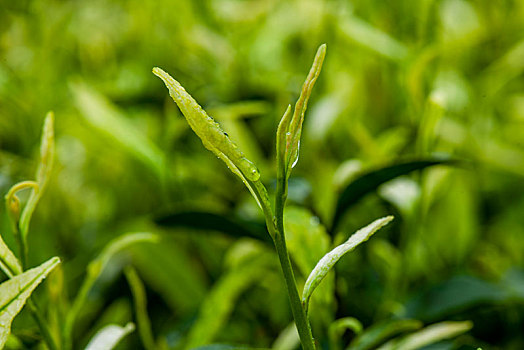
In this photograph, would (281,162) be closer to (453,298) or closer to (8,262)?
(8,262)

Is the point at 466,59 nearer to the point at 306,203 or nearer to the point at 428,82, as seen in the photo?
the point at 428,82

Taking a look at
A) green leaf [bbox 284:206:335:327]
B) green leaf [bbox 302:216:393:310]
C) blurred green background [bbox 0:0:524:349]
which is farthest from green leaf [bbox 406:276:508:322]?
green leaf [bbox 302:216:393:310]

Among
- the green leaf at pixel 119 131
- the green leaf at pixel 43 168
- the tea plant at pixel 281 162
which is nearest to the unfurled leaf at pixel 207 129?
the tea plant at pixel 281 162

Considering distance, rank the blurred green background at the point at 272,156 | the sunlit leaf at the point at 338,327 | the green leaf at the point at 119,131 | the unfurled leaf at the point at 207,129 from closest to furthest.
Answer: the unfurled leaf at the point at 207,129 → the sunlit leaf at the point at 338,327 → the blurred green background at the point at 272,156 → the green leaf at the point at 119,131

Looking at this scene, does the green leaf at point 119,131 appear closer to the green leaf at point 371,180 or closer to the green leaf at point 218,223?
the green leaf at point 218,223

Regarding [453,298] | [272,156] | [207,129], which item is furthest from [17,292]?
→ [272,156]

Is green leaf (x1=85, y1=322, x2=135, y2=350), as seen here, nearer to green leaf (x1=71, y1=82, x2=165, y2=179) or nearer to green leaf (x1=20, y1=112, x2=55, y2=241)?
green leaf (x1=20, y1=112, x2=55, y2=241)

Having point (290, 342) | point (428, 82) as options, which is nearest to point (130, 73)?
point (428, 82)
